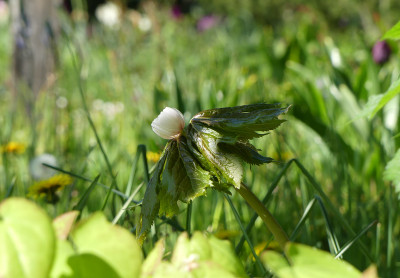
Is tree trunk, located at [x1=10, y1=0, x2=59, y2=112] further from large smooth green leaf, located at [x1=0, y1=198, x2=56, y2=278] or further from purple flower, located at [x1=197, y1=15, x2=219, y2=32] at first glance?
purple flower, located at [x1=197, y1=15, x2=219, y2=32]

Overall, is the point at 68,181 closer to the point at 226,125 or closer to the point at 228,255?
the point at 226,125

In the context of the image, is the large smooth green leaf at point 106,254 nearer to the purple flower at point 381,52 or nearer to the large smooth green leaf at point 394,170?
the large smooth green leaf at point 394,170

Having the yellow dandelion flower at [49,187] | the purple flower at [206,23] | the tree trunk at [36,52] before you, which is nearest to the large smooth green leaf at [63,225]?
the yellow dandelion flower at [49,187]

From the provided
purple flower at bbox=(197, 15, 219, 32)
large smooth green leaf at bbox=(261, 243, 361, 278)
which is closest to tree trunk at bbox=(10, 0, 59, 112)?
large smooth green leaf at bbox=(261, 243, 361, 278)

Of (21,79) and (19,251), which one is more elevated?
(19,251)

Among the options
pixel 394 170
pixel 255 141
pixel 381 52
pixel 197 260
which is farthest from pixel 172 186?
pixel 381 52

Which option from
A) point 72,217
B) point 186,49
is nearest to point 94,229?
point 72,217

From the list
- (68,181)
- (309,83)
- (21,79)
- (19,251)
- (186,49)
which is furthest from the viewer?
(186,49)

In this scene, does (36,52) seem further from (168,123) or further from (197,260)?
(197,260)
